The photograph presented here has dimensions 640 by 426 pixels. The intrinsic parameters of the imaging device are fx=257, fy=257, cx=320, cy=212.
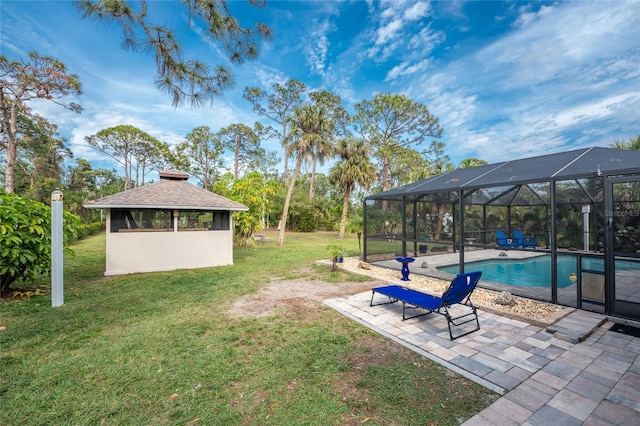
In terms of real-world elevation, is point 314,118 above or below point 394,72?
below

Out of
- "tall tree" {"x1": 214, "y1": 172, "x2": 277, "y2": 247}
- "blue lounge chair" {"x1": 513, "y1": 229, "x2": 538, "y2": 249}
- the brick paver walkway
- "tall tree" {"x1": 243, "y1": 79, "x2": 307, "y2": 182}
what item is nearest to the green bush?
the brick paver walkway

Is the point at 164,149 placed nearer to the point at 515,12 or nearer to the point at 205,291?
the point at 205,291

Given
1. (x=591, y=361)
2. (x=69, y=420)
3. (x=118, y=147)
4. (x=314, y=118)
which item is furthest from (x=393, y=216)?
(x=118, y=147)

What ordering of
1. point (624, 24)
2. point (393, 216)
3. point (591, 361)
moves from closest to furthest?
point (591, 361)
point (624, 24)
point (393, 216)

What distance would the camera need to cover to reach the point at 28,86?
1357 cm

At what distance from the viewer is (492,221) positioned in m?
8.51

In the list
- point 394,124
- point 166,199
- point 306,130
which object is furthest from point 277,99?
point 166,199

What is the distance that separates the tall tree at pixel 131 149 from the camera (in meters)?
27.5

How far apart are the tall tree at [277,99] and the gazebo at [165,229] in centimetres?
1554

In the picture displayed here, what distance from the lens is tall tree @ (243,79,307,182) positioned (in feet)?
80.8

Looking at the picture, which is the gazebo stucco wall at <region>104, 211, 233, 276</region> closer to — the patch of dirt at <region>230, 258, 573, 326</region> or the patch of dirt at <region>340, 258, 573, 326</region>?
the patch of dirt at <region>230, 258, 573, 326</region>

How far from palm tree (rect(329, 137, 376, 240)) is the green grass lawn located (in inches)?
559

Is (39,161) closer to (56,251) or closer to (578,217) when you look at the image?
(56,251)

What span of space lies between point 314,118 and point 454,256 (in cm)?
1165
